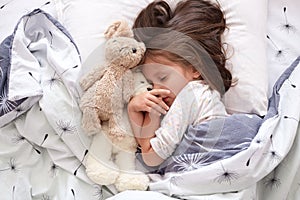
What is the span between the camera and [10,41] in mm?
1218

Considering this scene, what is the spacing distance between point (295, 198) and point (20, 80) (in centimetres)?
68

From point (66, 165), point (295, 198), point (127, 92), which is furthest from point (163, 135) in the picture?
point (295, 198)

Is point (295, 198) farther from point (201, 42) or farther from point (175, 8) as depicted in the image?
point (175, 8)

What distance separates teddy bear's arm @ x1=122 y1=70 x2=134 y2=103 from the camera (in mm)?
1122

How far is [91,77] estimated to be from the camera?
3.72ft

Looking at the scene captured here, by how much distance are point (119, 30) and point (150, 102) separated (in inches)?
7.5

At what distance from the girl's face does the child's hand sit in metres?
0.02

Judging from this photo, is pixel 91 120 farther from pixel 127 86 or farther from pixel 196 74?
pixel 196 74

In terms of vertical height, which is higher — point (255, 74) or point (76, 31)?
point (76, 31)

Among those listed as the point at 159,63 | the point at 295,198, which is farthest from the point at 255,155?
the point at 159,63

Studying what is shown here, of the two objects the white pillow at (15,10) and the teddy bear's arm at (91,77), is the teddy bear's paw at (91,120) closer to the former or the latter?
the teddy bear's arm at (91,77)

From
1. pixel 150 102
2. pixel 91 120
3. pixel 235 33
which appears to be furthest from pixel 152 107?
pixel 235 33

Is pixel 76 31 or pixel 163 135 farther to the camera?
pixel 76 31

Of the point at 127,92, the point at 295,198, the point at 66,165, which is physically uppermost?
the point at 127,92
